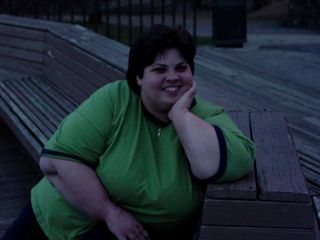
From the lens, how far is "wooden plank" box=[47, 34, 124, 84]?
4770 millimetres

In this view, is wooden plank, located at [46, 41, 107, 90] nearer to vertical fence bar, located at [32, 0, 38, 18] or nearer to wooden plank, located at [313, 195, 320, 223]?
wooden plank, located at [313, 195, 320, 223]

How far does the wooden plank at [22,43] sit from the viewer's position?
6445 mm

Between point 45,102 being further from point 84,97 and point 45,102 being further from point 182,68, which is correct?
point 182,68

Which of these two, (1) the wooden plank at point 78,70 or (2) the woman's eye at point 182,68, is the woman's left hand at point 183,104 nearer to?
(2) the woman's eye at point 182,68

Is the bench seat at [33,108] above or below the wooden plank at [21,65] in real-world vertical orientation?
below

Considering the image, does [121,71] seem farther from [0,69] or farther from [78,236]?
[0,69]

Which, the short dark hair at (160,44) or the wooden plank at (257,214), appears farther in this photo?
the short dark hair at (160,44)

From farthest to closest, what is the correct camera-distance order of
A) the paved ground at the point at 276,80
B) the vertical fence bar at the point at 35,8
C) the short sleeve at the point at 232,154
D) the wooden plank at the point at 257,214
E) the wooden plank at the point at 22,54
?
the vertical fence bar at the point at 35,8
the wooden plank at the point at 22,54
the paved ground at the point at 276,80
the short sleeve at the point at 232,154
the wooden plank at the point at 257,214

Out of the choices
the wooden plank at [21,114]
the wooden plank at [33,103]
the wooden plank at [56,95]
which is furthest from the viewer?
the wooden plank at [56,95]

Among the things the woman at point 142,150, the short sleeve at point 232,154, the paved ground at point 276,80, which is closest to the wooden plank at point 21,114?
the paved ground at point 276,80

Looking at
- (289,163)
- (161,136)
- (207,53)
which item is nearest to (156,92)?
(161,136)

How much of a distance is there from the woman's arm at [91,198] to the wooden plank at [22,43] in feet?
12.2

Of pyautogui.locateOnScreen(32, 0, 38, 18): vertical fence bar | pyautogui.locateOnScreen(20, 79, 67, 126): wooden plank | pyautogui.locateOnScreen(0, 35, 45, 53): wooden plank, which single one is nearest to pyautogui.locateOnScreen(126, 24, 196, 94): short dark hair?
pyautogui.locateOnScreen(20, 79, 67, 126): wooden plank

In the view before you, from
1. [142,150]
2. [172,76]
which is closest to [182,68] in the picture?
[172,76]
